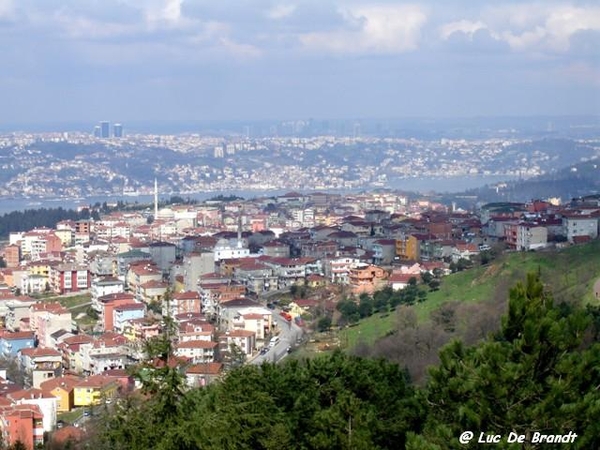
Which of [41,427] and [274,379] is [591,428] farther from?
[41,427]

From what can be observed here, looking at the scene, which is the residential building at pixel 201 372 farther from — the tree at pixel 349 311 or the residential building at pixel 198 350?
the tree at pixel 349 311

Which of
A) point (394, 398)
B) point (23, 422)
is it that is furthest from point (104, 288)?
point (394, 398)

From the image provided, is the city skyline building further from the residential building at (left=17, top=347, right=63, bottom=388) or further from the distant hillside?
the residential building at (left=17, top=347, right=63, bottom=388)

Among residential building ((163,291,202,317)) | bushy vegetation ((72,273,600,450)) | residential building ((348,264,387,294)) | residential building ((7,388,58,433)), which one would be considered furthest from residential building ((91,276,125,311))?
bushy vegetation ((72,273,600,450))

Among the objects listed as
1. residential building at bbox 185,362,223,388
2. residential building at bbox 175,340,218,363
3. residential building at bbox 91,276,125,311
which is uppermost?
residential building at bbox 185,362,223,388

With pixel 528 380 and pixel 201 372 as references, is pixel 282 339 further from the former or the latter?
pixel 528 380

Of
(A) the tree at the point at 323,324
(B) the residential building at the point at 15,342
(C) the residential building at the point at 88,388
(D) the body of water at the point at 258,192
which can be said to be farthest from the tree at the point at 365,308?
(D) the body of water at the point at 258,192

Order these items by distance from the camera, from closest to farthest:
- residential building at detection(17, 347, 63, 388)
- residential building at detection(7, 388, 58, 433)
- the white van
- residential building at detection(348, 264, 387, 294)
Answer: residential building at detection(7, 388, 58, 433) → residential building at detection(17, 347, 63, 388) → the white van → residential building at detection(348, 264, 387, 294)
